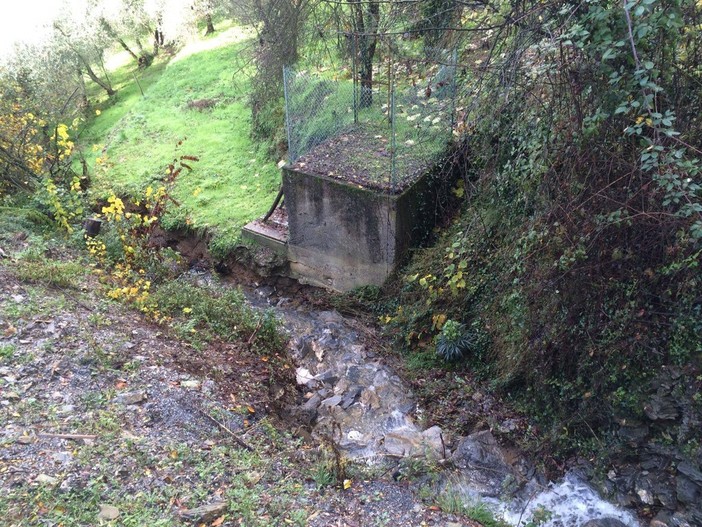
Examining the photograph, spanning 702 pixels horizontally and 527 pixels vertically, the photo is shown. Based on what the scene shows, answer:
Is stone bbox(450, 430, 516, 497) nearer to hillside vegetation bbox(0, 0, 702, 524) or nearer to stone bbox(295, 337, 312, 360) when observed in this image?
hillside vegetation bbox(0, 0, 702, 524)

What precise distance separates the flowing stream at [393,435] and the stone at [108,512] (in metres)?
2.28

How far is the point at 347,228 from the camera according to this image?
24.9 ft

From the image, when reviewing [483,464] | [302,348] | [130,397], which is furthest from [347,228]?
[130,397]

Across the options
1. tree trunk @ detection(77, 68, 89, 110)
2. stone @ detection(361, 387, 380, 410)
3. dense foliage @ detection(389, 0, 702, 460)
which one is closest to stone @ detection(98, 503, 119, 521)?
stone @ detection(361, 387, 380, 410)

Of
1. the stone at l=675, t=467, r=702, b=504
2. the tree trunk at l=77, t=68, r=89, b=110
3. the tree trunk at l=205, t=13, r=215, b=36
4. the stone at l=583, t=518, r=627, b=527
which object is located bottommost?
the stone at l=583, t=518, r=627, b=527

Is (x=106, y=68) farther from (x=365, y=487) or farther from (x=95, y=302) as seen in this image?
(x=365, y=487)

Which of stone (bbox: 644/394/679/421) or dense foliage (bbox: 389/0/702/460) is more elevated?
dense foliage (bbox: 389/0/702/460)

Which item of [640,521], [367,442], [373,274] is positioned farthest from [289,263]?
[640,521]

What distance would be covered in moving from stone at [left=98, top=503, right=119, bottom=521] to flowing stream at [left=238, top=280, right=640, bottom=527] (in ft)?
7.48

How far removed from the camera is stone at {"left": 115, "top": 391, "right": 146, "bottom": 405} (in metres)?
4.56

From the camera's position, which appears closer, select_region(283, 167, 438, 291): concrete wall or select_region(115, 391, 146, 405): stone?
select_region(115, 391, 146, 405): stone

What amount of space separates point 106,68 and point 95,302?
1758 centimetres

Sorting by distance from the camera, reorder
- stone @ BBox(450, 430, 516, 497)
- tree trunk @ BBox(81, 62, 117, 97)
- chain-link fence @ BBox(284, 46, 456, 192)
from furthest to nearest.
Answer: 1. tree trunk @ BBox(81, 62, 117, 97)
2. chain-link fence @ BBox(284, 46, 456, 192)
3. stone @ BBox(450, 430, 516, 497)

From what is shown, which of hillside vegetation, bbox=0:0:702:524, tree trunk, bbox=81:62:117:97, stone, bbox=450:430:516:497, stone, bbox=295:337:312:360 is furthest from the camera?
tree trunk, bbox=81:62:117:97
